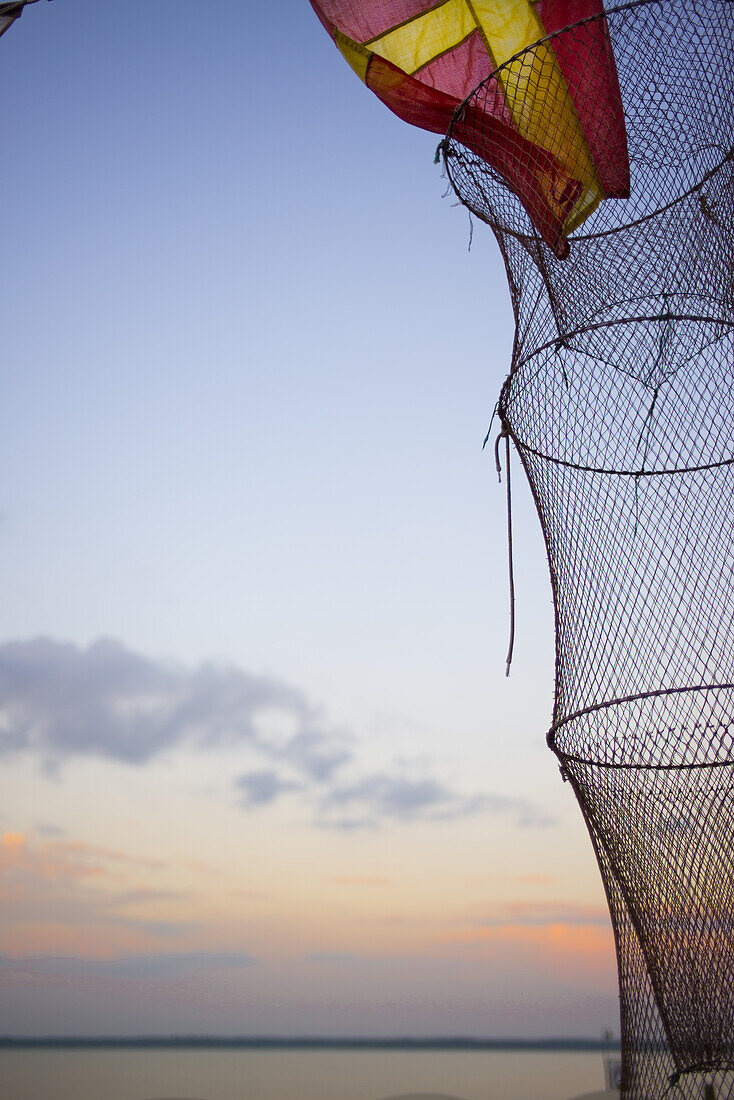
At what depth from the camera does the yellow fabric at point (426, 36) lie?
14.7ft

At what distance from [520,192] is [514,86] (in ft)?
1.40

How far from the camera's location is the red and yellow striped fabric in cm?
416

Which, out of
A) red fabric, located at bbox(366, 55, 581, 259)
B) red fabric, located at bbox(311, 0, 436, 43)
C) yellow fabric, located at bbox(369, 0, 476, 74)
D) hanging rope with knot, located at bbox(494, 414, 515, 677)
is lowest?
hanging rope with knot, located at bbox(494, 414, 515, 677)

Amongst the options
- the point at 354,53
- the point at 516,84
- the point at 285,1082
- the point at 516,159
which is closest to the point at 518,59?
the point at 516,84

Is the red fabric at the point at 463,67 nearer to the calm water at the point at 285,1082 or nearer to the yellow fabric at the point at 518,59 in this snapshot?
the yellow fabric at the point at 518,59

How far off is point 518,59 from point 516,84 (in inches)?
3.9

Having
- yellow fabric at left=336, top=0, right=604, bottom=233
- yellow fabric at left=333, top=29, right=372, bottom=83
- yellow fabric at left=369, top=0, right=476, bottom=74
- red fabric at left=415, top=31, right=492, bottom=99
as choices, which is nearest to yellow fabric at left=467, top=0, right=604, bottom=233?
yellow fabric at left=336, top=0, right=604, bottom=233

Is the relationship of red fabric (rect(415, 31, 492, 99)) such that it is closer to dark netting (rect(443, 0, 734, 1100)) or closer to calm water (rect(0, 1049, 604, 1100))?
dark netting (rect(443, 0, 734, 1100))

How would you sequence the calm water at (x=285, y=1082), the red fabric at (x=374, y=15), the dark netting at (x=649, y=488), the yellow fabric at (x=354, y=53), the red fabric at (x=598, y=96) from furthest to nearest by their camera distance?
the calm water at (x=285, y=1082) < the red fabric at (x=374, y=15) < the yellow fabric at (x=354, y=53) < the red fabric at (x=598, y=96) < the dark netting at (x=649, y=488)

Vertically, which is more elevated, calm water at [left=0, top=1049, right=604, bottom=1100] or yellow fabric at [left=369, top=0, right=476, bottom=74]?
yellow fabric at [left=369, top=0, right=476, bottom=74]

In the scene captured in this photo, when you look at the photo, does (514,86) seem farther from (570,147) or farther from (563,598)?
(563,598)

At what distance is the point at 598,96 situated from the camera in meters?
4.20

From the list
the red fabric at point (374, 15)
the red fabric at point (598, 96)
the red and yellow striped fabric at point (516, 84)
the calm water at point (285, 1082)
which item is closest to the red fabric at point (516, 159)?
the red and yellow striped fabric at point (516, 84)

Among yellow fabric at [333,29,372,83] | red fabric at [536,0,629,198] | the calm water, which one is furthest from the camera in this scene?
the calm water
